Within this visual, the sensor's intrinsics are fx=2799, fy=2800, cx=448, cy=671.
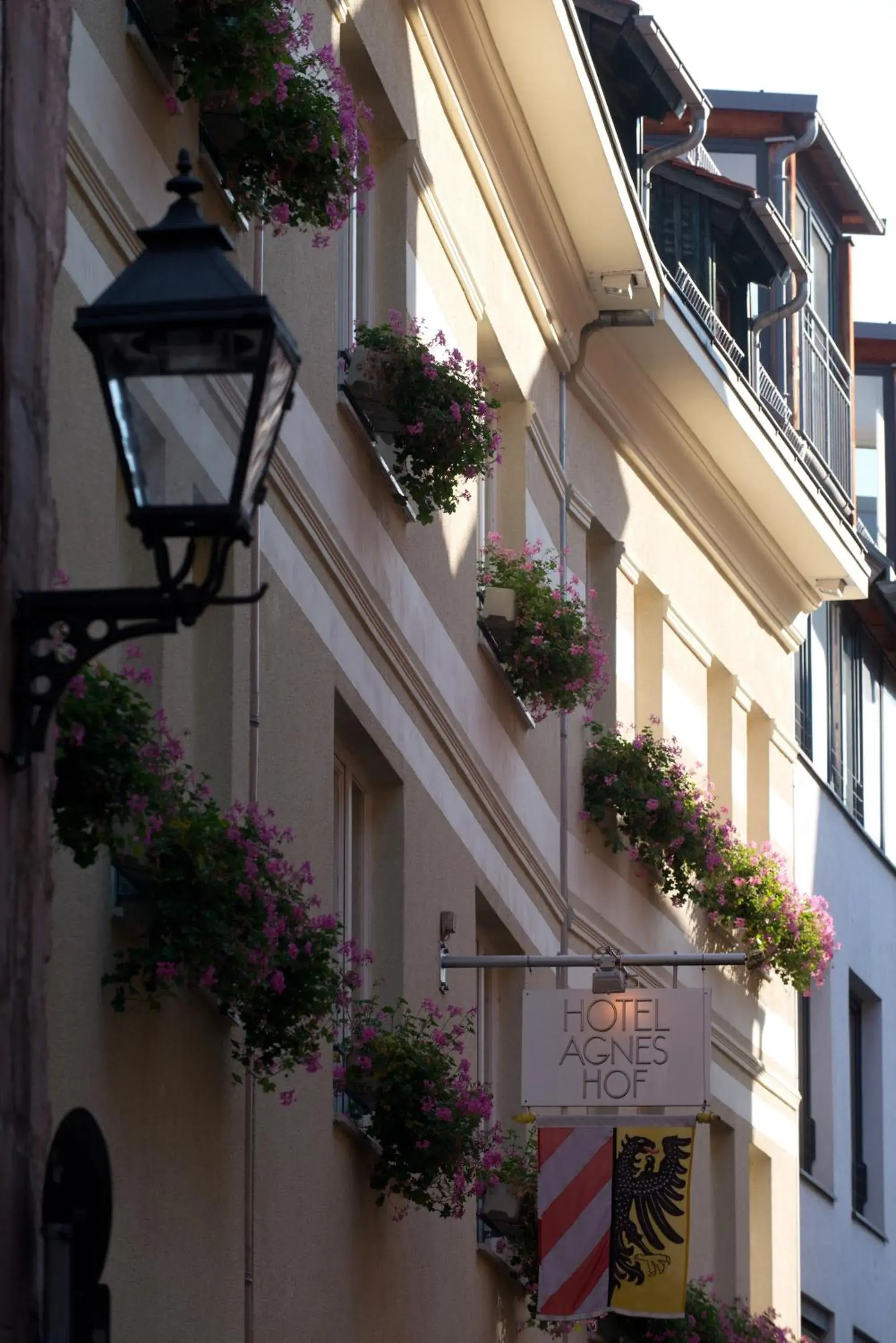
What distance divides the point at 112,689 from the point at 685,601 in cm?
1277

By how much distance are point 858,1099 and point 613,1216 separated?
44.4 ft

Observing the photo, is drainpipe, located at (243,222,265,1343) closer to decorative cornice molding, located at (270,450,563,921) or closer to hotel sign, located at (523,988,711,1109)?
decorative cornice molding, located at (270,450,563,921)

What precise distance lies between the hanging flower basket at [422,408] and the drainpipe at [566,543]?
3094mm

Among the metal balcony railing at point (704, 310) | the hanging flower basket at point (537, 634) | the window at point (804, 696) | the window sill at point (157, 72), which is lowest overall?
the hanging flower basket at point (537, 634)

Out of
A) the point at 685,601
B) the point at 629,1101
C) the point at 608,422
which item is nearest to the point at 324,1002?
the point at 629,1101

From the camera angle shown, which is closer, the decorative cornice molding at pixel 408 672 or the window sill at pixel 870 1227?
the decorative cornice molding at pixel 408 672

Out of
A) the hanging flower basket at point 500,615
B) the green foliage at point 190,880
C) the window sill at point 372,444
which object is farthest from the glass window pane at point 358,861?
the green foliage at point 190,880

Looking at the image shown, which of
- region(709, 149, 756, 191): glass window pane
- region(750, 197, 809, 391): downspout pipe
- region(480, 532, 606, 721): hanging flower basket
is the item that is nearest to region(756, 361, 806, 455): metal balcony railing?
region(750, 197, 809, 391): downspout pipe

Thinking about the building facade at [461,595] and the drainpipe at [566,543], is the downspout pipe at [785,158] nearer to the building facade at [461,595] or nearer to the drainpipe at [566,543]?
the building facade at [461,595]

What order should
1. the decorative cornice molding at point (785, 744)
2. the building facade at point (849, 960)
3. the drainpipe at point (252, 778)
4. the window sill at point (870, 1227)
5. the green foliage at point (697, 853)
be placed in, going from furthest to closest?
the window sill at point (870, 1227) → the building facade at point (849, 960) → the decorative cornice molding at point (785, 744) → the green foliage at point (697, 853) → the drainpipe at point (252, 778)

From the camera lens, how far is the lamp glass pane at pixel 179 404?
6199 mm

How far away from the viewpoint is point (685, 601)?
19984mm

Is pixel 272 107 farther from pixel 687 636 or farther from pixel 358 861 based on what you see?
pixel 687 636

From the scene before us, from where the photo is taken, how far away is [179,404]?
617 cm
